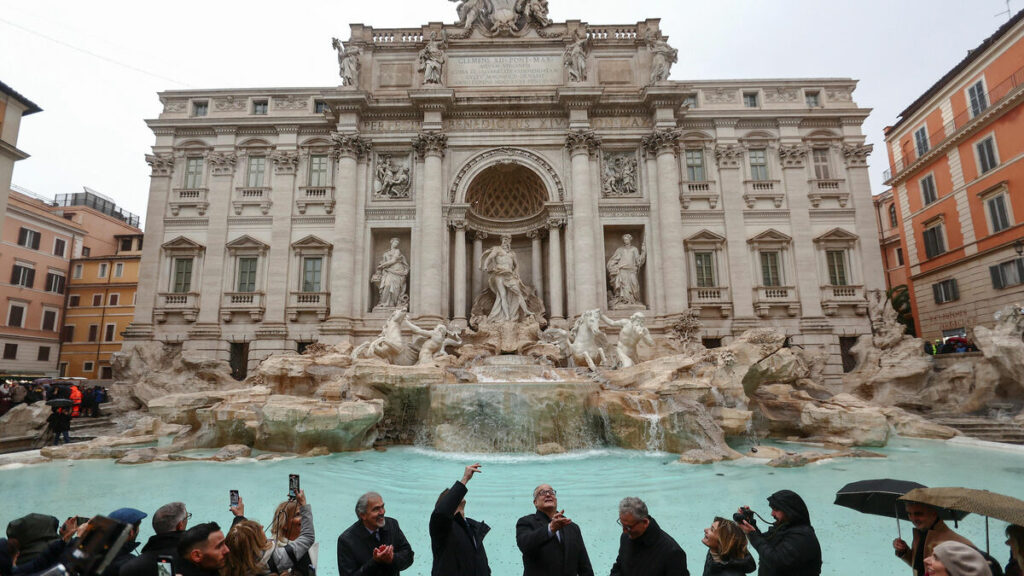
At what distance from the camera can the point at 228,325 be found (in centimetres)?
2092

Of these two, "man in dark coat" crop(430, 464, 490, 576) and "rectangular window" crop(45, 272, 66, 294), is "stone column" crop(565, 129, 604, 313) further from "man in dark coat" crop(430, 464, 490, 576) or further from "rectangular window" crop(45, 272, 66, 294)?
"rectangular window" crop(45, 272, 66, 294)

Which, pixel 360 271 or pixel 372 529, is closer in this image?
pixel 372 529

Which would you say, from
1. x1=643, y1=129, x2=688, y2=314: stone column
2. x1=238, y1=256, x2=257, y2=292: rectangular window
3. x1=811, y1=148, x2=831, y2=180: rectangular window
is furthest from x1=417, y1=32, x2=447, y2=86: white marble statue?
x1=811, y1=148, x2=831, y2=180: rectangular window

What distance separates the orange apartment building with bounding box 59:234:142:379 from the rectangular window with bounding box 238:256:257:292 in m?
14.2

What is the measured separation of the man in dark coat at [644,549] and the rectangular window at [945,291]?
87.5ft

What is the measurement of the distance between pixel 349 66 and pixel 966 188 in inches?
1071

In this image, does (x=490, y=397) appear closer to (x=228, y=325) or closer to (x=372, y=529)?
(x=372, y=529)

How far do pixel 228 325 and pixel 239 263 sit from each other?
2.74m

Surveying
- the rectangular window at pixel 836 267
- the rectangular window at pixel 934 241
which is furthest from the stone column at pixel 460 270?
the rectangular window at pixel 934 241

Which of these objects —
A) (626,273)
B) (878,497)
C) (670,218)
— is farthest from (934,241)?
(878,497)

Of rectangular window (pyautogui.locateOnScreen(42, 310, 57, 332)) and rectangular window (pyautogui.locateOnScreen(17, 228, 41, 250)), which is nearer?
rectangular window (pyautogui.locateOnScreen(17, 228, 41, 250))

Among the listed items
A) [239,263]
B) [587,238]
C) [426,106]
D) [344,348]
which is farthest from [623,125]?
[239,263]

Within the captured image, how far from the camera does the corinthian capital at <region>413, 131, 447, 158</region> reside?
20.9m

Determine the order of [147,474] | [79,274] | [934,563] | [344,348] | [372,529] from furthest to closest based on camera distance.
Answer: [79,274] → [344,348] → [147,474] → [372,529] → [934,563]
